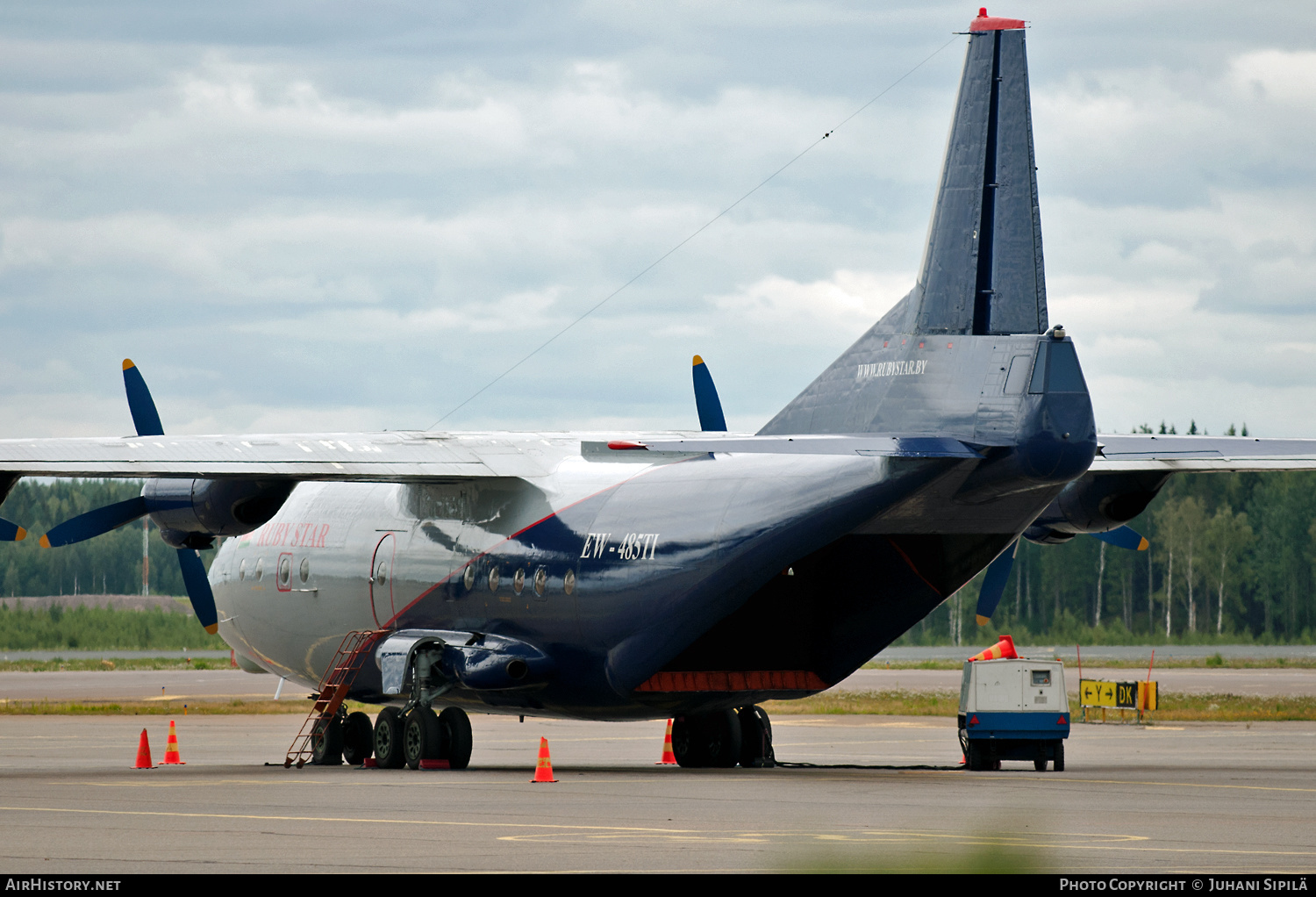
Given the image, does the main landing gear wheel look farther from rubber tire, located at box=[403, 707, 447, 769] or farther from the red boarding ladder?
the red boarding ladder

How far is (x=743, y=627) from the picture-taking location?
76.0ft

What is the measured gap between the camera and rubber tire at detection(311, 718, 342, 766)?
25266 mm

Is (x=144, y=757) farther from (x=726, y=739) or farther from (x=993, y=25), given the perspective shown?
(x=993, y=25)

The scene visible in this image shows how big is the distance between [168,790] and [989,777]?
9.58 meters

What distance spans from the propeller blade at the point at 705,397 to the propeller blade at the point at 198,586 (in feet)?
26.2

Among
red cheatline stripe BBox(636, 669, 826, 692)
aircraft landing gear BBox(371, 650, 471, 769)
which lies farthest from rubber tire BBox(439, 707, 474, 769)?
red cheatline stripe BBox(636, 669, 826, 692)

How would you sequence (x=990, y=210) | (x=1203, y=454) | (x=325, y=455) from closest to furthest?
(x=990, y=210)
(x=1203, y=454)
(x=325, y=455)

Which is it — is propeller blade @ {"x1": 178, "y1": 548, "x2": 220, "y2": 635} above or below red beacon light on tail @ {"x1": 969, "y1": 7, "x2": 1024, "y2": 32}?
below

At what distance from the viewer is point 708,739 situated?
24.8 metres

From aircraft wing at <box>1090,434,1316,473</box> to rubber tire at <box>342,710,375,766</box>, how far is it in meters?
11.0

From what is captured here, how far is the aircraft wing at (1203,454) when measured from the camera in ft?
70.5

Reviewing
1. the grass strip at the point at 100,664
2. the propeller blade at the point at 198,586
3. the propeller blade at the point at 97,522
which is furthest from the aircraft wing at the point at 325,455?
the grass strip at the point at 100,664

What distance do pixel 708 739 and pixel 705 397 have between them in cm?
524

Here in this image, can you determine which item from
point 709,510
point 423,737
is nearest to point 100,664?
point 423,737
